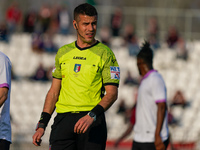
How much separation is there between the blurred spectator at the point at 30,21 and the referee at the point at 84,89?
44.0 ft

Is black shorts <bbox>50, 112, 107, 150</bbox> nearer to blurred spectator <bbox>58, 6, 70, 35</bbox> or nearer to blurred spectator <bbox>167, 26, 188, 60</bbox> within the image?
blurred spectator <bbox>167, 26, 188, 60</bbox>

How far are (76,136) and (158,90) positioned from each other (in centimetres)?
197

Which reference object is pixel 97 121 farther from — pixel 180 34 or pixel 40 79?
pixel 180 34

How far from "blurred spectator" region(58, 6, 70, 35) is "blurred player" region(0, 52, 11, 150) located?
13.7 metres

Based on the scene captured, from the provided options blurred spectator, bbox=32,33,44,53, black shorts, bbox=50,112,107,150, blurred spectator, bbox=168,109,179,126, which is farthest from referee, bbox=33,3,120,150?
blurred spectator, bbox=32,33,44,53

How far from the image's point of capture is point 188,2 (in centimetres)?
2788

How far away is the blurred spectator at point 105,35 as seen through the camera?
17.6 metres

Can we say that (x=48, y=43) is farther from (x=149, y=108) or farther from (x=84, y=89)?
(x=84, y=89)

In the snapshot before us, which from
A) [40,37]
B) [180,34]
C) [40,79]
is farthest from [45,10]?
[180,34]

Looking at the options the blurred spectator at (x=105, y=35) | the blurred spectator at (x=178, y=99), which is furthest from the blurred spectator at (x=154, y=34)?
the blurred spectator at (x=178, y=99)

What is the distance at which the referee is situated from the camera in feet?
15.4

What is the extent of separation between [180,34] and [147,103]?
43.4ft

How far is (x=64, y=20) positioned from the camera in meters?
18.3

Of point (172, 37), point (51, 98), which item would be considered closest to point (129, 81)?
point (172, 37)
